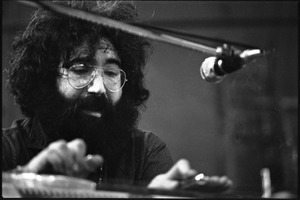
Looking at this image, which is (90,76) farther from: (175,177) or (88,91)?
(175,177)

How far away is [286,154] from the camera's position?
1.17 meters

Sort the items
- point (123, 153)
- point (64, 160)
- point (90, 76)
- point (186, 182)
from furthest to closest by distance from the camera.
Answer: point (123, 153)
point (90, 76)
point (186, 182)
point (64, 160)

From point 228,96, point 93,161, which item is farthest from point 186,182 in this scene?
point 228,96

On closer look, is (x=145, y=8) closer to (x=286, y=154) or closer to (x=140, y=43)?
(x=140, y=43)

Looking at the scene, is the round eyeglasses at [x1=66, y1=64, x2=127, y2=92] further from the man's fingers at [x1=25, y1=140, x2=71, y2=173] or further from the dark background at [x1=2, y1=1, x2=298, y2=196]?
the man's fingers at [x1=25, y1=140, x2=71, y2=173]

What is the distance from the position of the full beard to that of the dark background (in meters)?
0.08

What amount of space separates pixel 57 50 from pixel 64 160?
0.58 meters

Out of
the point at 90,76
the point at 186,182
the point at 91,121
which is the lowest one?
the point at 186,182

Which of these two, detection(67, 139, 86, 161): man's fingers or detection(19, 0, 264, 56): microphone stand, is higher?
detection(19, 0, 264, 56): microphone stand

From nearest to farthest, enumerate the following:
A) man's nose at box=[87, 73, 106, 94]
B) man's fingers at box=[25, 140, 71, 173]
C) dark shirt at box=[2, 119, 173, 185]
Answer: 1. man's fingers at box=[25, 140, 71, 173]
2. dark shirt at box=[2, 119, 173, 185]
3. man's nose at box=[87, 73, 106, 94]

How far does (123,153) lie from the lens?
1.30 m

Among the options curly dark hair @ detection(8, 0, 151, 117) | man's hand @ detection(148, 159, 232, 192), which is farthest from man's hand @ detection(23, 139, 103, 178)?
curly dark hair @ detection(8, 0, 151, 117)

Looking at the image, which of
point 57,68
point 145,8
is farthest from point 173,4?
point 57,68

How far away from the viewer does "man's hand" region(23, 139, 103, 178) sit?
2.63 ft
